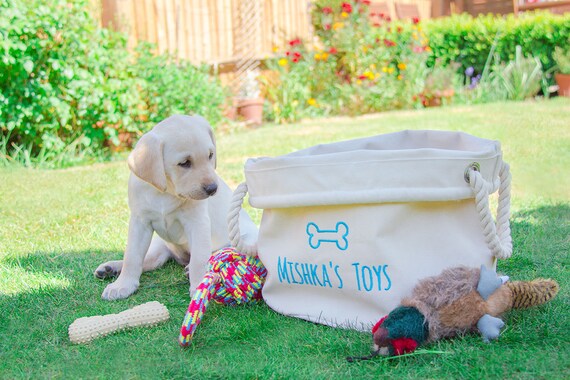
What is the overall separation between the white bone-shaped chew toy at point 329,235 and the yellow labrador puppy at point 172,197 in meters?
0.41

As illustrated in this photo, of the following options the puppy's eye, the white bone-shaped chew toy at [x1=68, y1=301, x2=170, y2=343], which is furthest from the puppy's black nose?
the white bone-shaped chew toy at [x1=68, y1=301, x2=170, y2=343]

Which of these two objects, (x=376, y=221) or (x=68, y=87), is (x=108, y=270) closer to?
(x=376, y=221)

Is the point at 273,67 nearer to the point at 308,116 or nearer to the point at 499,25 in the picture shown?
the point at 308,116

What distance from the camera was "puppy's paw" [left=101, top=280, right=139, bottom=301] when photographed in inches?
119

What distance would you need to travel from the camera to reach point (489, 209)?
236 centimetres

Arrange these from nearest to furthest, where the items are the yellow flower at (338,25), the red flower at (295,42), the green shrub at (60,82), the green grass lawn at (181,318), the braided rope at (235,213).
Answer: the green grass lawn at (181,318)
the braided rope at (235,213)
the green shrub at (60,82)
the red flower at (295,42)
the yellow flower at (338,25)

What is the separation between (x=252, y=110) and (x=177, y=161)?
21.8 feet

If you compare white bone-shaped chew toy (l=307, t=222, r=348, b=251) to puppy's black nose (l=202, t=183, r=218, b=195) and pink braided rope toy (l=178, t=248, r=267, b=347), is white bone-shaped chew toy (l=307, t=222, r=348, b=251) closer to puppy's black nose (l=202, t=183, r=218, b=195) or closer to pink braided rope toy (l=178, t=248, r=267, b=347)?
pink braided rope toy (l=178, t=248, r=267, b=347)

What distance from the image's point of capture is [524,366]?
2.01 metres

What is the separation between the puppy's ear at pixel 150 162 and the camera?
2.93 metres

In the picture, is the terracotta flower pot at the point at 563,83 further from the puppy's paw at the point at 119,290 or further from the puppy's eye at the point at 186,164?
the puppy's paw at the point at 119,290

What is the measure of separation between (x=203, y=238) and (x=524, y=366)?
5.40 feet

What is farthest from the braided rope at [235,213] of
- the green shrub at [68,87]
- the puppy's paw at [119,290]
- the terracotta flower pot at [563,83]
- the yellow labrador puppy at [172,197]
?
the terracotta flower pot at [563,83]

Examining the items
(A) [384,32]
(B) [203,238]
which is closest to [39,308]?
(B) [203,238]
